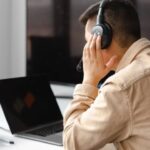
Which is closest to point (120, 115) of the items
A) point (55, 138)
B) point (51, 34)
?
point (55, 138)

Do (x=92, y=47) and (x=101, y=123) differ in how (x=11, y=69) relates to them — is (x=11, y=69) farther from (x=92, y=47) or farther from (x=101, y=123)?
(x=101, y=123)

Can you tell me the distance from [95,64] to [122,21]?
161mm

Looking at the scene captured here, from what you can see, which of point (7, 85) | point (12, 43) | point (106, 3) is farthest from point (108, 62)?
point (12, 43)

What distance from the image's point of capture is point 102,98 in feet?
3.59

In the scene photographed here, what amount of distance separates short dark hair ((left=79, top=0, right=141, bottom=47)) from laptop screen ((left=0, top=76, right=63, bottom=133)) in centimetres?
64

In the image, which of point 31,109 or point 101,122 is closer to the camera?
point 101,122

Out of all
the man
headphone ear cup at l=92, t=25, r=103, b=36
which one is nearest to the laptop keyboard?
the man

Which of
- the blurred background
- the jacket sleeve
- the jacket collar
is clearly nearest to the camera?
the jacket sleeve

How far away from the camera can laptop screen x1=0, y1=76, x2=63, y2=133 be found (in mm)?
1683

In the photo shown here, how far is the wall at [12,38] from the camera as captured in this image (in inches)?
108

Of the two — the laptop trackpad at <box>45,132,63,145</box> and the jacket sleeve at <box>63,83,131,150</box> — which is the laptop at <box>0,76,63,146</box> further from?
the jacket sleeve at <box>63,83,131,150</box>

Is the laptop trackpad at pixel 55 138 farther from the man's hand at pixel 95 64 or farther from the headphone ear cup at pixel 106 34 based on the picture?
the headphone ear cup at pixel 106 34

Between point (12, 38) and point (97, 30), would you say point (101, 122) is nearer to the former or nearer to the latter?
point (97, 30)

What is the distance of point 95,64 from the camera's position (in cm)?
129
